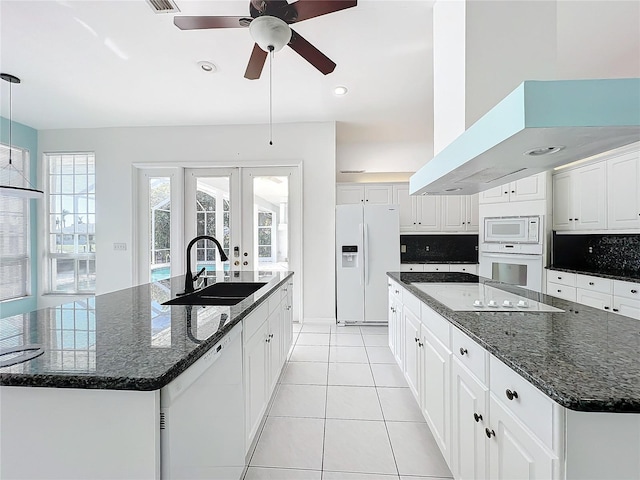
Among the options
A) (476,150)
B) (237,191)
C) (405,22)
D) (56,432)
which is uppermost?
(405,22)

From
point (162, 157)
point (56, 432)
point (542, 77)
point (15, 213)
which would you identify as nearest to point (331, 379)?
point (56, 432)

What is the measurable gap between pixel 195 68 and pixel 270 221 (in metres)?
2.14

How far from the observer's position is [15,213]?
14.2 ft

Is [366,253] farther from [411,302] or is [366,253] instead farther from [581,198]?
[581,198]

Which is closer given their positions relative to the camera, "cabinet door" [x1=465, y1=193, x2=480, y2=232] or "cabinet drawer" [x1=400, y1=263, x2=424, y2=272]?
"cabinet drawer" [x1=400, y1=263, x2=424, y2=272]

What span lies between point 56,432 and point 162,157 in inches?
174

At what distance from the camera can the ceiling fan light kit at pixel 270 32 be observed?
1786 mm

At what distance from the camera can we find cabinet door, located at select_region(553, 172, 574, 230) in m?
3.55

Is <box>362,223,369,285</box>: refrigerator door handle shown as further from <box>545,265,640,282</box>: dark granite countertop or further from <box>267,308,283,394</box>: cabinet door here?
<box>545,265,640,282</box>: dark granite countertop

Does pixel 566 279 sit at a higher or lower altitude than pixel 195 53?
lower

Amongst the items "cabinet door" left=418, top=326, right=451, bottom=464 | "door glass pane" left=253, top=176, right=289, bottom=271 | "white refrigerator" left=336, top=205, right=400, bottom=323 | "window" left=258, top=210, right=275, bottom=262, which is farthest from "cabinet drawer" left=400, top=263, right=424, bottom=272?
"cabinet door" left=418, top=326, right=451, bottom=464

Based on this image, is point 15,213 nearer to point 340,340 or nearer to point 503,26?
point 340,340

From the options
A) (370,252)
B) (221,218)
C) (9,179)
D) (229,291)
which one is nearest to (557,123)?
(229,291)

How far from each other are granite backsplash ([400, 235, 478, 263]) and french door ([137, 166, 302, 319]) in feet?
6.44
